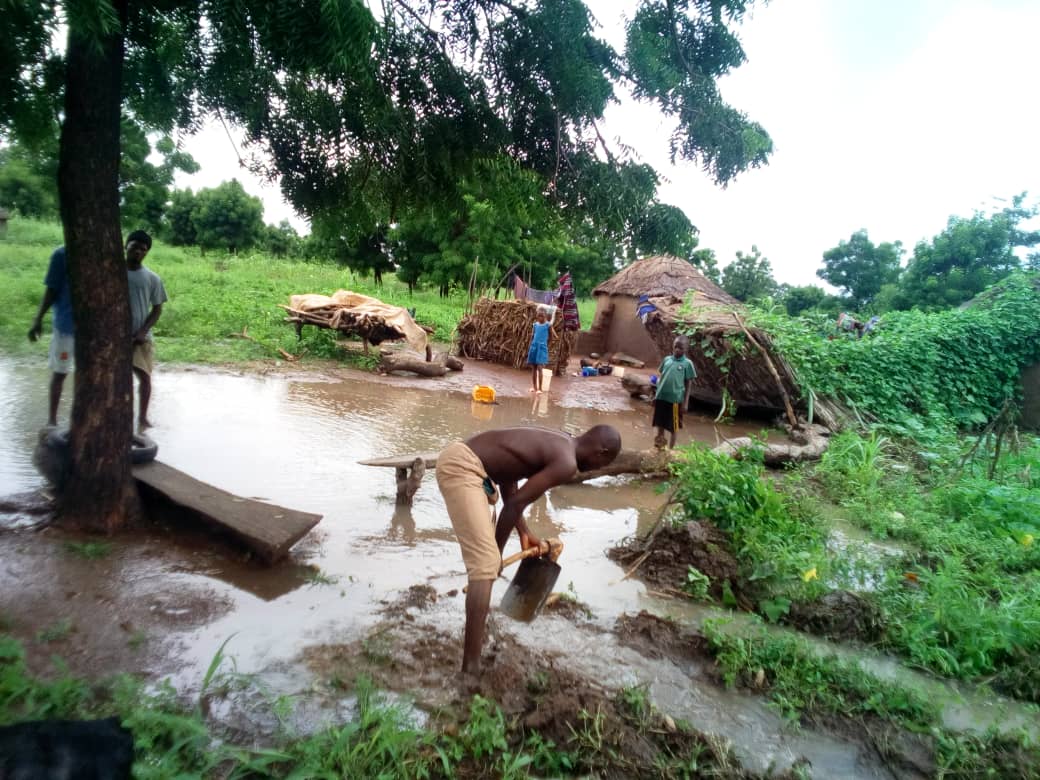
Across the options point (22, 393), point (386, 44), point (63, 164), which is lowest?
point (22, 393)

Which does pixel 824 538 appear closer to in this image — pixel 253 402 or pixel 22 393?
pixel 253 402

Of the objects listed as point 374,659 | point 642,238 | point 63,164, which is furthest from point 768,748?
point 63,164

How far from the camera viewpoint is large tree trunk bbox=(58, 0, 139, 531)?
140 inches

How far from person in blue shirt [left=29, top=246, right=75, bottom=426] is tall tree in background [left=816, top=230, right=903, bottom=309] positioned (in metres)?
30.4

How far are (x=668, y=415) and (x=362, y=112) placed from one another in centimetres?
579

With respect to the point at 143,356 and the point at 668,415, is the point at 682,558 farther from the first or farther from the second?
the point at 143,356

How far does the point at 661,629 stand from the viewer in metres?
3.84

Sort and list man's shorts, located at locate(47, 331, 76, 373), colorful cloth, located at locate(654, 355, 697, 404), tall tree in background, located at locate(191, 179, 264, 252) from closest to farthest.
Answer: man's shorts, located at locate(47, 331, 76, 373)
colorful cloth, located at locate(654, 355, 697, 404)
tall tree in background, located at locate(191, 179, 264, 252)

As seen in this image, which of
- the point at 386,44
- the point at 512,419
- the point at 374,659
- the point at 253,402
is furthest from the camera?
the point at 512,419

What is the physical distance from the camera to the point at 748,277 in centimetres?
3177

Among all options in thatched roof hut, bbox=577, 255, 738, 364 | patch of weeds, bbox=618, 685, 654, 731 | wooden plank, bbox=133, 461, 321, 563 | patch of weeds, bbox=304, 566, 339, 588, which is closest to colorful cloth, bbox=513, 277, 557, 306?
thatched roof hut, bbox=577, 255, 738, 364

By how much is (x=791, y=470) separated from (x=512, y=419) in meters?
3.93

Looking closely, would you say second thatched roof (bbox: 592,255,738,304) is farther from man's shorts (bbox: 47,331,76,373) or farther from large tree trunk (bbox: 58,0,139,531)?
large tree trunk (bbox: 58,0,139,531)

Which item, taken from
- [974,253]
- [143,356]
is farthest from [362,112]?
[974,253]
